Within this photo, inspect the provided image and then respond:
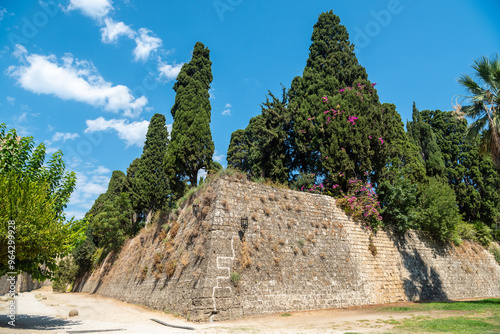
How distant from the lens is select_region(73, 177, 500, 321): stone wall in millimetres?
11430

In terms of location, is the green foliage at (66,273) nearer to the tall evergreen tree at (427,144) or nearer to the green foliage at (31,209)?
the green foliage at (31,209)

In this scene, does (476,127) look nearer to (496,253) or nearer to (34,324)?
(496,253)

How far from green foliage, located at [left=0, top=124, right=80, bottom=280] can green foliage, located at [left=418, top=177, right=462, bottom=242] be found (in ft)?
65.8

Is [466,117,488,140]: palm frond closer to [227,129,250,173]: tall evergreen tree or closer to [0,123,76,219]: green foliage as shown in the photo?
[0,123,76,219]: green foliage

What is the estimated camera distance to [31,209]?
27.6ft

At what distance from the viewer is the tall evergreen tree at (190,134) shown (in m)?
22.5

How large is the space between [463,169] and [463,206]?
367 cm

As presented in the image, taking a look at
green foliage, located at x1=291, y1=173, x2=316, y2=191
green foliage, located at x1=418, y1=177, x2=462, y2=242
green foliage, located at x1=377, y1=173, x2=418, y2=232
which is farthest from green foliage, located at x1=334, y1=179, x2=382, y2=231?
green foliage, located at x1=418, y1=177, x2=462, y2=242

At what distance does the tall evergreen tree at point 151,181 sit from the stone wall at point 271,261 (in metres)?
9.56

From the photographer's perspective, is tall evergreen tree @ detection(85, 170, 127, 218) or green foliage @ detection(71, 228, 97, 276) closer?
green foliage @ detection(71, 228, 97, 276)

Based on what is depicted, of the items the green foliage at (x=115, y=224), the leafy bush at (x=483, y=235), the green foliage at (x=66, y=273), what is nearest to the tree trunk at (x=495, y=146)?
the leafy bush at (x=483, y=235)

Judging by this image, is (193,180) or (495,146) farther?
(193,180)

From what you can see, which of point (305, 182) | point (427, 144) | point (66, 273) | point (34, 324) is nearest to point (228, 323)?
point (34, 324)

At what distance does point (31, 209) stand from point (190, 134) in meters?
14.8
